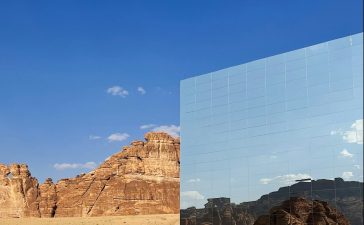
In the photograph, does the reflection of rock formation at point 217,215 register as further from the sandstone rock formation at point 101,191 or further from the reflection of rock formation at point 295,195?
the sandstone rock formation at point 101,191

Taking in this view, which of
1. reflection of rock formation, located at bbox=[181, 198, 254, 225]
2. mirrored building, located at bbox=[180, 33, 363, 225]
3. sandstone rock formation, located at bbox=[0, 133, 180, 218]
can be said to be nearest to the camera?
mirrored building, located at bbox=[180, 33, 363, 225]

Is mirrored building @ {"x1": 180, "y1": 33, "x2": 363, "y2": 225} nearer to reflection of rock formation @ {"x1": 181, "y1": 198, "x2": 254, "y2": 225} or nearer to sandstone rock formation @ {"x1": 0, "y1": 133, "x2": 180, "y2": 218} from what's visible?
reflection of rock formation @ {"x1": 181, "y1": 198, "x2": 254, "y2": 225}

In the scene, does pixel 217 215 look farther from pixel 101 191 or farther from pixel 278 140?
pixel 101 191

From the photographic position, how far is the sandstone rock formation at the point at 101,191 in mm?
118250

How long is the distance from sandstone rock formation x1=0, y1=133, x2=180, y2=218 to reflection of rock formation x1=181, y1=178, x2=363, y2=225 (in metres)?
94.6

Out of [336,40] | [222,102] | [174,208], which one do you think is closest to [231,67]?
[222,102]

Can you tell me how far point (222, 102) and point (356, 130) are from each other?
20.5 ft

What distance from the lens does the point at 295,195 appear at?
20359 millimetres

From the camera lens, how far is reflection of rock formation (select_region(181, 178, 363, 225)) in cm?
1862

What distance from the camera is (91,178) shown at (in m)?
123

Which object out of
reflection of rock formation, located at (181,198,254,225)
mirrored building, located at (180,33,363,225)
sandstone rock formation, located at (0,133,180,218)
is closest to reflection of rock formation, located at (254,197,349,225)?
mirrored building, located at (180,33,363,225)

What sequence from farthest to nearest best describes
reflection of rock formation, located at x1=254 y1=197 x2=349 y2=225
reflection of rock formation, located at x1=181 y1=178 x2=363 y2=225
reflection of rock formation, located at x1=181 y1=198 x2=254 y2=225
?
reflection of rock formation, located at x1=181 y1=198 x2=254 y2=225 → reflection of rock formation, located at x1=254 y1=197 x2=349 y2=225 → reflection of rock formation, located at x1=181 y1=178 x2=363 y2=225

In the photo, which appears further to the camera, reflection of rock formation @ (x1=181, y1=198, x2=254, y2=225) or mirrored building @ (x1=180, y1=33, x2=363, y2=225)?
reflection of rock formation @ (x1=181, y1=198, x2=254, y2=225)

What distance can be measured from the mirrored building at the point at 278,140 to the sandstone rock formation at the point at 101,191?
310ft
